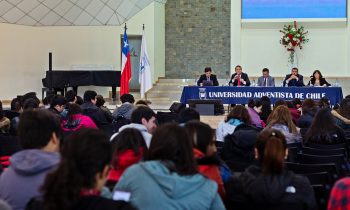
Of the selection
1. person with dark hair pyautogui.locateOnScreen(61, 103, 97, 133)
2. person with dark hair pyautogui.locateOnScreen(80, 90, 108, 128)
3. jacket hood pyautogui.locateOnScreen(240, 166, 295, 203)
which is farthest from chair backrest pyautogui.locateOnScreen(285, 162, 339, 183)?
person with dark hair pyautogui.locateOnScreen(80, 90, 108, 128)

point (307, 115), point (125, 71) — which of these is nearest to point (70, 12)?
point (125, 71)

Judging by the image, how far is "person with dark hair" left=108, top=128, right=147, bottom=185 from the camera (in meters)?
3.10

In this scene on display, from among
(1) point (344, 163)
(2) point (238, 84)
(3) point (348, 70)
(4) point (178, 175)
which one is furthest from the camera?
(3) point (348, 70)

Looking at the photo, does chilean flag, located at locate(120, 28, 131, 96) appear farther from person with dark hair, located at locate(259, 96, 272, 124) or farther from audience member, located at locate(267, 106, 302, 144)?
audience member, located at locate(267, 106, 302, 144)

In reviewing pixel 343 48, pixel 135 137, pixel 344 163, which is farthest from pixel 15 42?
pixel 135 137

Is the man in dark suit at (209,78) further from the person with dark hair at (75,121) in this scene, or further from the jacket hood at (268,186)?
the jacket hood at (268,186)

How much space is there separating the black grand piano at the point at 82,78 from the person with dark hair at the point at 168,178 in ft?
45.1

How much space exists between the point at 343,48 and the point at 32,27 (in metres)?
9.68

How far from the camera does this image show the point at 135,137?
3.17 m

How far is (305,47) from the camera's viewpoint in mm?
17344

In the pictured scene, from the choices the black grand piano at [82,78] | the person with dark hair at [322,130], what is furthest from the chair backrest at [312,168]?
the black grand piano at [82,78]

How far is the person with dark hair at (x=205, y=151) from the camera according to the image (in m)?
3.08

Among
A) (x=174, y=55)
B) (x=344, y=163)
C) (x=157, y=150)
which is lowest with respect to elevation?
(x=344, y=163)

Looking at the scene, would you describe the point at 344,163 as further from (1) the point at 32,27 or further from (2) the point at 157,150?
(1) the point at 32,27
